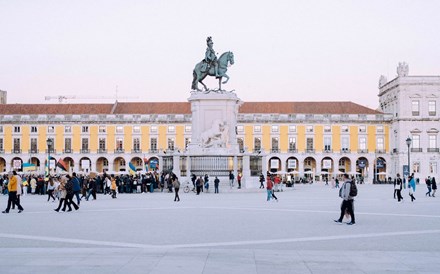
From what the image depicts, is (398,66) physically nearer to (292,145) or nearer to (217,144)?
(292,145)

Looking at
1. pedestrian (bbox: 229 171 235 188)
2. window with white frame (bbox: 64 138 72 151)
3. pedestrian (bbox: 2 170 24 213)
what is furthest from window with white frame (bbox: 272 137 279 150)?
pedestrian (bbox: 2 170 24 213)

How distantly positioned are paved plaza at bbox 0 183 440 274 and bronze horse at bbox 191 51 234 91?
72.2 ft

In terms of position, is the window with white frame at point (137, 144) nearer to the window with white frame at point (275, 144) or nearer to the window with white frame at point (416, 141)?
the window with white frame at point (275, 144)

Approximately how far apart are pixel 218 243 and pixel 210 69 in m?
29.0

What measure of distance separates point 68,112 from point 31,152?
7377 millimetres

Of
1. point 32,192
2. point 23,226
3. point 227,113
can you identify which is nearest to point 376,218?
point 23,226

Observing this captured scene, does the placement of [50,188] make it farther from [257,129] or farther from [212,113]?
[257,129]

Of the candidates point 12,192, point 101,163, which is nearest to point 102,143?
point 101,163

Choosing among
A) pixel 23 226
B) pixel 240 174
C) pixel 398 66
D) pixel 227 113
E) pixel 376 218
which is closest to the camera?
pixel 23 226

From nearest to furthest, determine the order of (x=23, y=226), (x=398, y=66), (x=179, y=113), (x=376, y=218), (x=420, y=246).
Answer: (x=420, y=246) → (x=23, y=226) → (x=376, y=218) → (x=398, y=66) → (x=179, y=113)

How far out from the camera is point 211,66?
133 ft

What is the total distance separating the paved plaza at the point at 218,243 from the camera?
949 cm

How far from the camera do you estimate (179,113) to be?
88.4 meters

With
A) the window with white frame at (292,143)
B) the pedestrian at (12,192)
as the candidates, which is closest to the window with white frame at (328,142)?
the window with white frame at (292,143)
